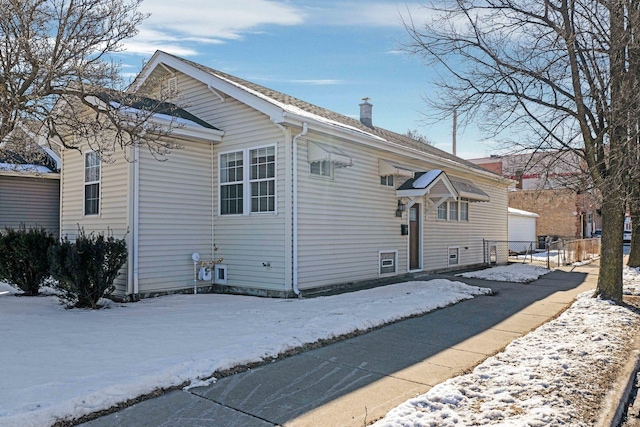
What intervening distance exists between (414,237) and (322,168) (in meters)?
4.86

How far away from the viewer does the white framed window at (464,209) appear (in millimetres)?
16328

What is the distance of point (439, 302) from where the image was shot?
28.8 ft

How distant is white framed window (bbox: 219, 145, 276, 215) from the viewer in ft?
31.9

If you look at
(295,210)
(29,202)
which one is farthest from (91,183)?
(29,202)

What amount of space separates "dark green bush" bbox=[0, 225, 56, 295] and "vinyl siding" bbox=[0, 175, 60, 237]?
499cm

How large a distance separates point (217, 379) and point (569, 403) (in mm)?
3319

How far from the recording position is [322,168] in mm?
10258

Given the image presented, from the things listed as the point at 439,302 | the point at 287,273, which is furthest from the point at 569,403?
the point at 287,273

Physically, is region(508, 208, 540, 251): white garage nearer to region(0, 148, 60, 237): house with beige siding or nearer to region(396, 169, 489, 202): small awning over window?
region(396, 169, 489, 202): small awning over window

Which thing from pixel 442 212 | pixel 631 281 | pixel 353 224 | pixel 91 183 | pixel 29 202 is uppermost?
pixel 91 183

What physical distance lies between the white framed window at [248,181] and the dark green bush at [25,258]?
145 inches

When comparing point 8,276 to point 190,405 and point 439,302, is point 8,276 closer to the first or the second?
point 190,405

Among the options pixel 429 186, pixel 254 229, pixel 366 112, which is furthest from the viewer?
pixel 366 112

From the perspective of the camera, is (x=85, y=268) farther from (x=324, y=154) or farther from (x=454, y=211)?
(x=454, y=211)
